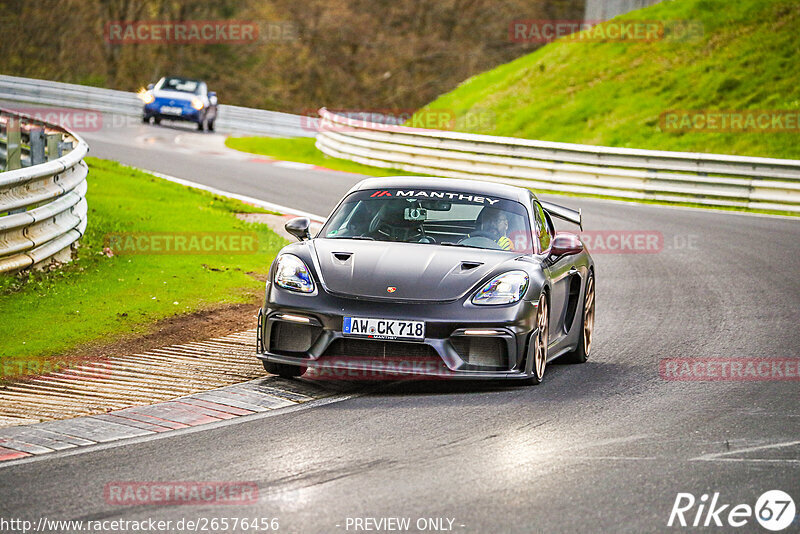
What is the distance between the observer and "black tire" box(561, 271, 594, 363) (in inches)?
356

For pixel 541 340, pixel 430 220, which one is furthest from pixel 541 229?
pixel 541 340

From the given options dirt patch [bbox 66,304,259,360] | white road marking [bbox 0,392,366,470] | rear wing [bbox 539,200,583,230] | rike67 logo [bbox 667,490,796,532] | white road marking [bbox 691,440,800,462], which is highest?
rear wing [bbox 539,200,583,230]

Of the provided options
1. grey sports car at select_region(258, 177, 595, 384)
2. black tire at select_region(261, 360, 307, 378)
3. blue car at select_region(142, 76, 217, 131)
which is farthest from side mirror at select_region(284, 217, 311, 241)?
blue car at select_region(142, 76, 217, 131)

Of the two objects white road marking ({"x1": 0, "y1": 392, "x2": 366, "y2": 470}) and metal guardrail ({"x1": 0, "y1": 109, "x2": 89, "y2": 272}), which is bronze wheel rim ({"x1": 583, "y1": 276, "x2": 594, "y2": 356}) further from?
metal guardrail ({"x1": 0, "y1": 109, "x2": 89, "y2": 272})

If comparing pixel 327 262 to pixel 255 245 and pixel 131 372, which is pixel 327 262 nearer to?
pixel 131 372

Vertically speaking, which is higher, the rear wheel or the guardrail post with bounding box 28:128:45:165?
the guardrail post with bounding box 28:128:45:165

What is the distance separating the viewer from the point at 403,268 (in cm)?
777

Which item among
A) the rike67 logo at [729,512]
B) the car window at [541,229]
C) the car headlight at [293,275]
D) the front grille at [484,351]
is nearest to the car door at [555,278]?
the car window at [541,229]

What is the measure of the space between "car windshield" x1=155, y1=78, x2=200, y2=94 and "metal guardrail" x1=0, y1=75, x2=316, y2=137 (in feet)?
12.7

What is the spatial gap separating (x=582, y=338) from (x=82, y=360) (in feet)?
12.1

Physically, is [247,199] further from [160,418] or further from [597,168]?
[160,418]

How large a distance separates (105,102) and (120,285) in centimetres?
2991

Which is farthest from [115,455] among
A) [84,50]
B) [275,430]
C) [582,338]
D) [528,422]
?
[84,50]

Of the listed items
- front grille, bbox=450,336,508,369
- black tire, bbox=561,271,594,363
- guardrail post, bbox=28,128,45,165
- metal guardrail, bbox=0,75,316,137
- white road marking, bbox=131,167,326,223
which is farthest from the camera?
metal guardrail, bbox=0,75,316,137
